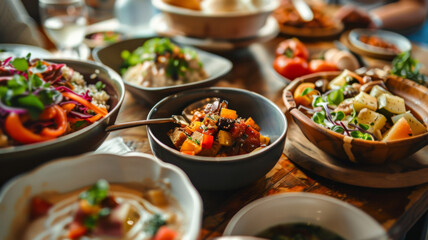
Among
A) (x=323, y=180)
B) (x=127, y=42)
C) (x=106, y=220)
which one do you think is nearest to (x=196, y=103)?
(x=323, y=180)

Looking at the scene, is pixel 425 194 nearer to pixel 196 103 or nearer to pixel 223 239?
pixel 223 239

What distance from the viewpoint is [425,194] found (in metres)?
1.26

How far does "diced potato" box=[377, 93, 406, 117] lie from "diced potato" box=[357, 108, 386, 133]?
71 millimetres

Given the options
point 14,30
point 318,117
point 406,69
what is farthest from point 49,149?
point 14,30

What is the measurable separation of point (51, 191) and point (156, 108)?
549 millimetres

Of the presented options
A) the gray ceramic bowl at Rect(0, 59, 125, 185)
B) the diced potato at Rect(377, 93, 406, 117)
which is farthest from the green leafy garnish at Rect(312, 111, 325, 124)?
the gray ceramic bowl at Rect(0, 59, 125, 185)

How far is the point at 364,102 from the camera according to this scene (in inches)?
55.9

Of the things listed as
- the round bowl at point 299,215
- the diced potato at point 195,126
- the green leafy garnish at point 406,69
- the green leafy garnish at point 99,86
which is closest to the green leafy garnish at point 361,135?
the round bowl at point 299,215

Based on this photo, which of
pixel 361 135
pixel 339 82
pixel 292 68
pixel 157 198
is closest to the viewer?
pixel 157 198

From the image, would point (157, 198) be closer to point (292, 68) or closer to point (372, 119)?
point (372, 119)

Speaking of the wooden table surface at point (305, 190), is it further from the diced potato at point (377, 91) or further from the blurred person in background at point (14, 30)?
the blurred person in background at point (14, 30)

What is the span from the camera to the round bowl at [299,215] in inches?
37.9

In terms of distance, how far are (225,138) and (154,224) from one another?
1.41 ft

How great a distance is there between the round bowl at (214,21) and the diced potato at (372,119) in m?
1.11
